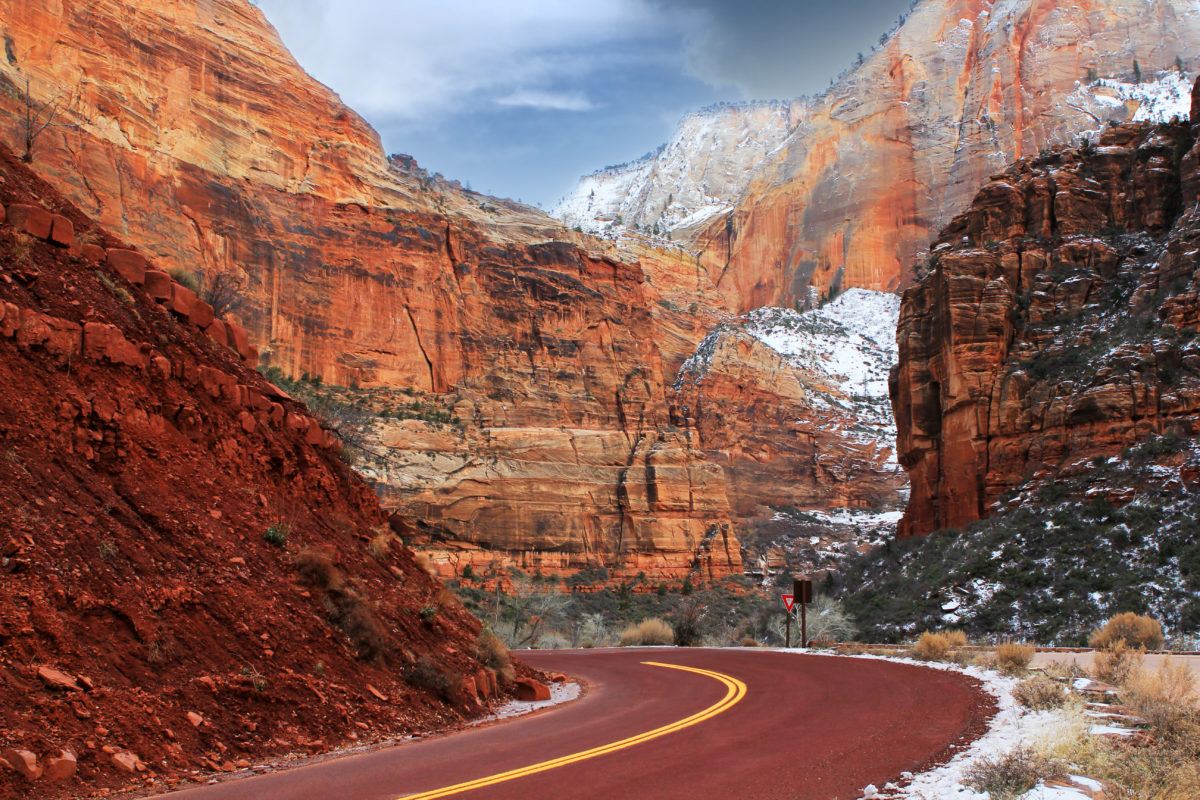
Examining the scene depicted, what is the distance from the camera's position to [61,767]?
22.0 feet

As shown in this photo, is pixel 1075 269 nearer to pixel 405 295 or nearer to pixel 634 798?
pixel 634 798

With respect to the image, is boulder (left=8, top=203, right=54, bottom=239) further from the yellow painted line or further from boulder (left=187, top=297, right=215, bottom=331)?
the yellow painted line

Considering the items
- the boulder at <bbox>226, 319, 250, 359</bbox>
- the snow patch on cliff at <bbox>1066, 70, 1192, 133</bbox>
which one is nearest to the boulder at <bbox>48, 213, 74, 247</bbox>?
the boulder at <bbox>226, 319, 250, 359</bbox>

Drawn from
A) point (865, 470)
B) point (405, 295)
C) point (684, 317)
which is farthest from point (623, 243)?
point (405, 295)

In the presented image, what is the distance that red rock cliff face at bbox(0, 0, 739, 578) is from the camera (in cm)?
5625

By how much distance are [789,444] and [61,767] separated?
92.3 m

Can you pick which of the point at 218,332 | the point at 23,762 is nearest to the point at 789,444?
the point at 218,332

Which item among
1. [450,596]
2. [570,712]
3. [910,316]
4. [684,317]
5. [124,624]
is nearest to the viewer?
[124,624]

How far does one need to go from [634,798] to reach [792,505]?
8694 cm

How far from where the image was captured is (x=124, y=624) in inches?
335

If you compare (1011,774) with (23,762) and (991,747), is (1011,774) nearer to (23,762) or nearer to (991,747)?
(991,747)

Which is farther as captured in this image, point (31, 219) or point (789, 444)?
point (789, 444)

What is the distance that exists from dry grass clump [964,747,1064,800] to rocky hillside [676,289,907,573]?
243 feet

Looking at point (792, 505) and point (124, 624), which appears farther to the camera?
point (792, 505)
